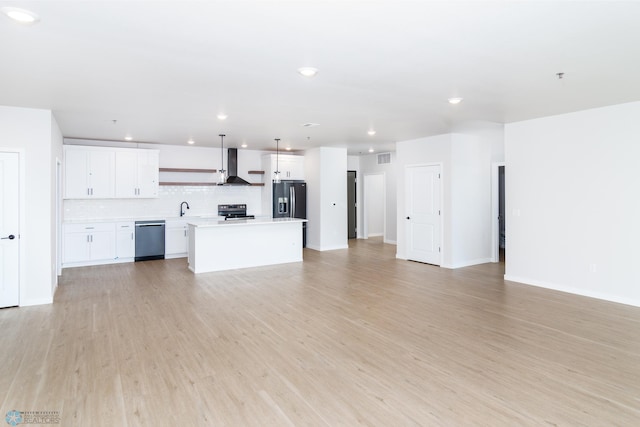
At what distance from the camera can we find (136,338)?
373cm

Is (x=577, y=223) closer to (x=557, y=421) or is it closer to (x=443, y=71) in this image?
(x=443, y=71)

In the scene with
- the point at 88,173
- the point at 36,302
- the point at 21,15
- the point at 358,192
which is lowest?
the point at 36,302

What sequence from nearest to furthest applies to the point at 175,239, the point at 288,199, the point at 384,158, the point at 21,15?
the point at 21,15 → the point at 175,239 → the point at 288,199 → the point at 384,158

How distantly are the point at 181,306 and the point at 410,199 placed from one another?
5.16 meters

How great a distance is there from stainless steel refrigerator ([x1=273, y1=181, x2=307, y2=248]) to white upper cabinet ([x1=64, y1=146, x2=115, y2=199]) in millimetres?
3652

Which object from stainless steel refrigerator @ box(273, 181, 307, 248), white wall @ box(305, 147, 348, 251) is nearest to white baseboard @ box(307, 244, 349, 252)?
white wall @ box(305, 147, 348, 251)

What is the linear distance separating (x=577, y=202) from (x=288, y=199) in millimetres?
6142

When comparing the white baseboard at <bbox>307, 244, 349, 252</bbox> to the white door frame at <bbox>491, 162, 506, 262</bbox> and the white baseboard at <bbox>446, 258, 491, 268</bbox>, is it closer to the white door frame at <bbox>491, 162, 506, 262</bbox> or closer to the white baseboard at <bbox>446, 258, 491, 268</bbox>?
the white baseboard at <bbox>446, 258, 491, 268</bbox>

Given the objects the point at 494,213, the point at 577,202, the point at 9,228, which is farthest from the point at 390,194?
the point at 9,228

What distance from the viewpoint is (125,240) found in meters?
7.91

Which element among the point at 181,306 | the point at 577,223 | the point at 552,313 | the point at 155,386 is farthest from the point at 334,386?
the point at 577,223

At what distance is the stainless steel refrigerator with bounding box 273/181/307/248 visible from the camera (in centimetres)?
940

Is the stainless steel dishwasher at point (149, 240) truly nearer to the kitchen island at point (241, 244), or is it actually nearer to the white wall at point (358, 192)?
the kitchen island at point (241, 244)

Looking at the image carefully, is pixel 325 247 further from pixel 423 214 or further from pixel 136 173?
pixel 136 173
